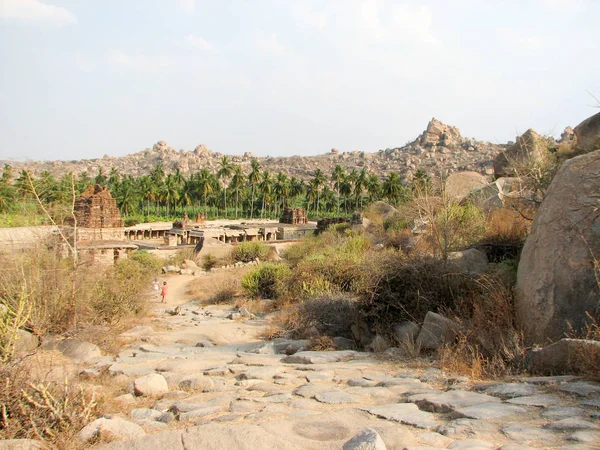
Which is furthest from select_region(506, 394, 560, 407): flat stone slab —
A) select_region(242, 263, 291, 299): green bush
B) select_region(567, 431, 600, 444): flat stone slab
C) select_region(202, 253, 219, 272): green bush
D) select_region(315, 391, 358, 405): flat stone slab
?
select_region(202, 253, 219, 272): green bush

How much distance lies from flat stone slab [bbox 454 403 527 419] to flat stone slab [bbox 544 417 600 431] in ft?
1.15

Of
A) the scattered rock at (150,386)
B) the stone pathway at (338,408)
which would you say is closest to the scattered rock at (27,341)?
the stone pathway at (338,408)

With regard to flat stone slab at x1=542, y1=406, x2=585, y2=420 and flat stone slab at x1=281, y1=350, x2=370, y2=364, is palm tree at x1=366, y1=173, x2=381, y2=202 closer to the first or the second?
flat stone slab at x1=281, y1=350, x2=370, y2=364

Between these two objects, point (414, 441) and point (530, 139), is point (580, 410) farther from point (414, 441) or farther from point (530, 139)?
point (530, 139)

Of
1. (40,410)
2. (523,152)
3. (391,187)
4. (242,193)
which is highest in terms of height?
(391,187)

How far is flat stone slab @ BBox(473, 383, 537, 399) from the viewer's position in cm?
458

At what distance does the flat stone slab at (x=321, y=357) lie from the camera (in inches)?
273

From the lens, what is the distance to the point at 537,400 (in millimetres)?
4328

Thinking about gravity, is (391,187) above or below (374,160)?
below

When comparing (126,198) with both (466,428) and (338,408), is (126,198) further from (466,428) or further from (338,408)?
(466,428)

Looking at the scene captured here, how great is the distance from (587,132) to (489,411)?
1254 centimetres

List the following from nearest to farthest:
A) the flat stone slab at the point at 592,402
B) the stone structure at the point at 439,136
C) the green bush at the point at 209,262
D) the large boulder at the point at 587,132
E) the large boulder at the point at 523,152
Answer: the flat stone slab at the point at 592,402, the large boulder at the point at 587,132, the large boulder at the point at 523,152, the green bush at the point at 209,262, the stone structure at the point at 439,136

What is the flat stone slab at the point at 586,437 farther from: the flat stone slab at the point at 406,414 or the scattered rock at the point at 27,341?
the scattered rock at the point at 27,341

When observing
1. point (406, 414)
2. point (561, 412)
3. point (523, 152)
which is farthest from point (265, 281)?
point (561, 412)
